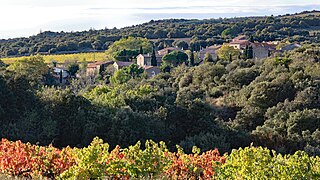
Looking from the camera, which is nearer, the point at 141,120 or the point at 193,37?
the point at 141,120

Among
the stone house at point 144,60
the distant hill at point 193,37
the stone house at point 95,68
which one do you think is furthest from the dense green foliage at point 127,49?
the distant hill at point 193,37

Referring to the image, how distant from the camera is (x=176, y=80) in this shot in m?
35.8

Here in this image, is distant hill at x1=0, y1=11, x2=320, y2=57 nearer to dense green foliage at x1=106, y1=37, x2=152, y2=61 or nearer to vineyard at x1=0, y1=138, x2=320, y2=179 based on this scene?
dense green foliage at x1=106, y1=37, x2=152, y2=61

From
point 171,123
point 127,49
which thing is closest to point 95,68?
point 127,49

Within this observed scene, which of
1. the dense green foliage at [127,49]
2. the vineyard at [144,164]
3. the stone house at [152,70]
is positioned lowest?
the stone house at [152,70]

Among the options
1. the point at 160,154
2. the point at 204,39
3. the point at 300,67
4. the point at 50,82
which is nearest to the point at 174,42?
the point at 204,39

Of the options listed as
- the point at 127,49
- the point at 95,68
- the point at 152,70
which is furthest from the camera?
the point at 127,49

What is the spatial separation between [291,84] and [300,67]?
3289 millimetres

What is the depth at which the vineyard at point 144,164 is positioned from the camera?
6.42m

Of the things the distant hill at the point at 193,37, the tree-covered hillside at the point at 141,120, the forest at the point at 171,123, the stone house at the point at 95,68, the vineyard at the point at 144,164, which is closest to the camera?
the vineyard at the point at 144,164

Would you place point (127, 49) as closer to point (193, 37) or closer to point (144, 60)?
point (144, 60)

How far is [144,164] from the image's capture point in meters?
7.38

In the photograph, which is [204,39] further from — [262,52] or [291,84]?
[291,84]

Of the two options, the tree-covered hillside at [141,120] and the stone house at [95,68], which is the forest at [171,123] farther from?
the stone house at [95,68]
